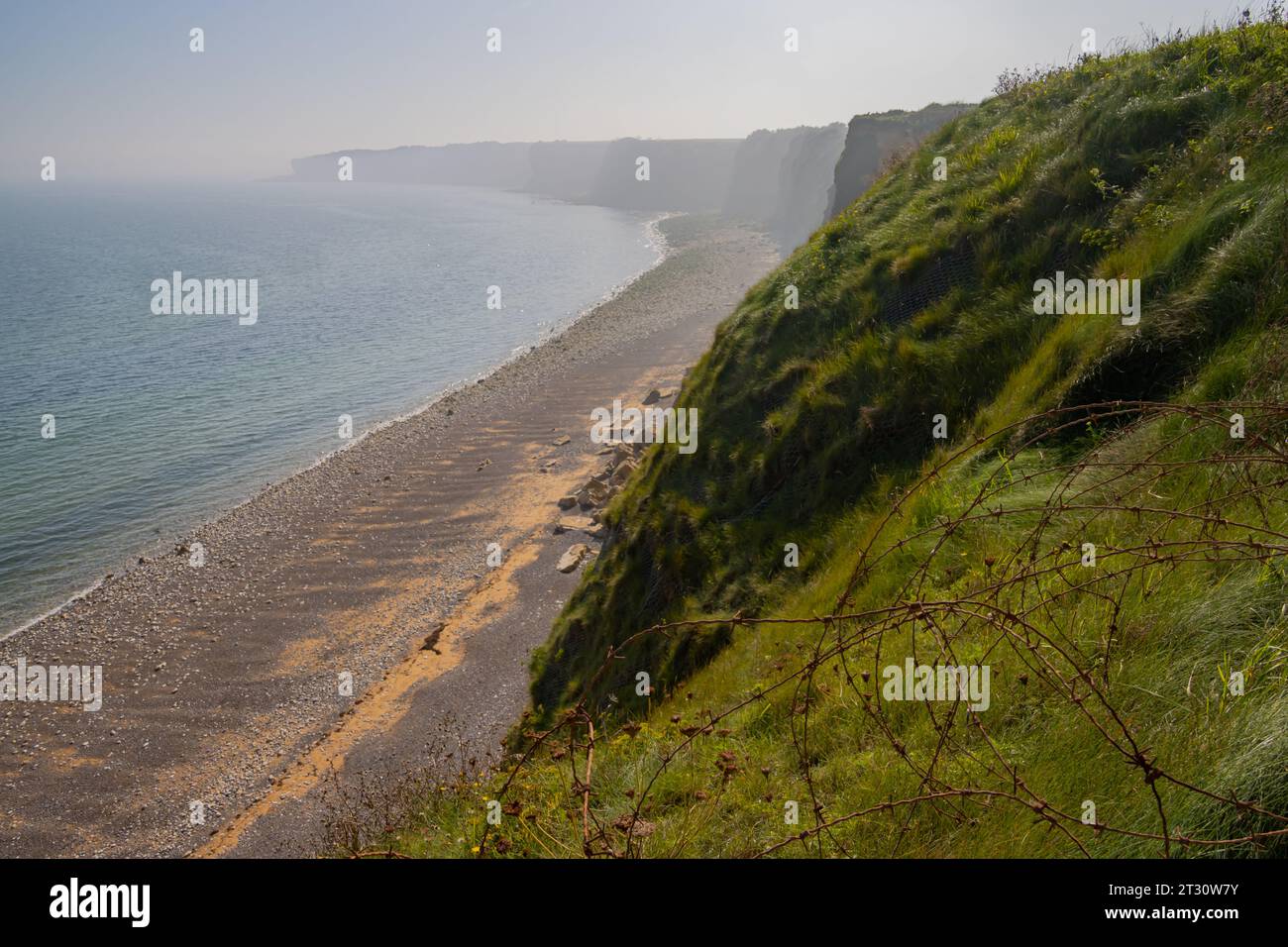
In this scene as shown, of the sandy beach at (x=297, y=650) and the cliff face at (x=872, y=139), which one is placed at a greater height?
the cliff face at (x=872, y=139)

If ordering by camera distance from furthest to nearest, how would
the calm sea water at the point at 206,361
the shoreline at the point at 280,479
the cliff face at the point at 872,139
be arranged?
the cliff face at the point at 872,139, the calm sea water at the point at 206,361, the shoreline at the point at 280,479

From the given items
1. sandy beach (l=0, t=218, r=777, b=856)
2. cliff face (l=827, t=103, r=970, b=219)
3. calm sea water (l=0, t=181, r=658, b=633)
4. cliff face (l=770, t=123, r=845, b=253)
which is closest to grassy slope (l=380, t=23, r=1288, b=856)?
sandy beach (l=0, t=218, r=777, b=856)

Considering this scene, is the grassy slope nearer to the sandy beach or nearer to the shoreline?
the sandy beach

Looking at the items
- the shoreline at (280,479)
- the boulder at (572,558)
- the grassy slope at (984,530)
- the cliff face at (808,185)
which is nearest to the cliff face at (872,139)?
the shoreline at (280,479)

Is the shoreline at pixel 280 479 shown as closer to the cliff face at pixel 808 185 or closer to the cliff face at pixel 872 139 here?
the cliff face at pixel 872 139

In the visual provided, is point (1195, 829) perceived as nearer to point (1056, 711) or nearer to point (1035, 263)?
point (1056, 711)

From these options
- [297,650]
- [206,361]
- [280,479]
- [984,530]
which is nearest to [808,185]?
[206,361]
